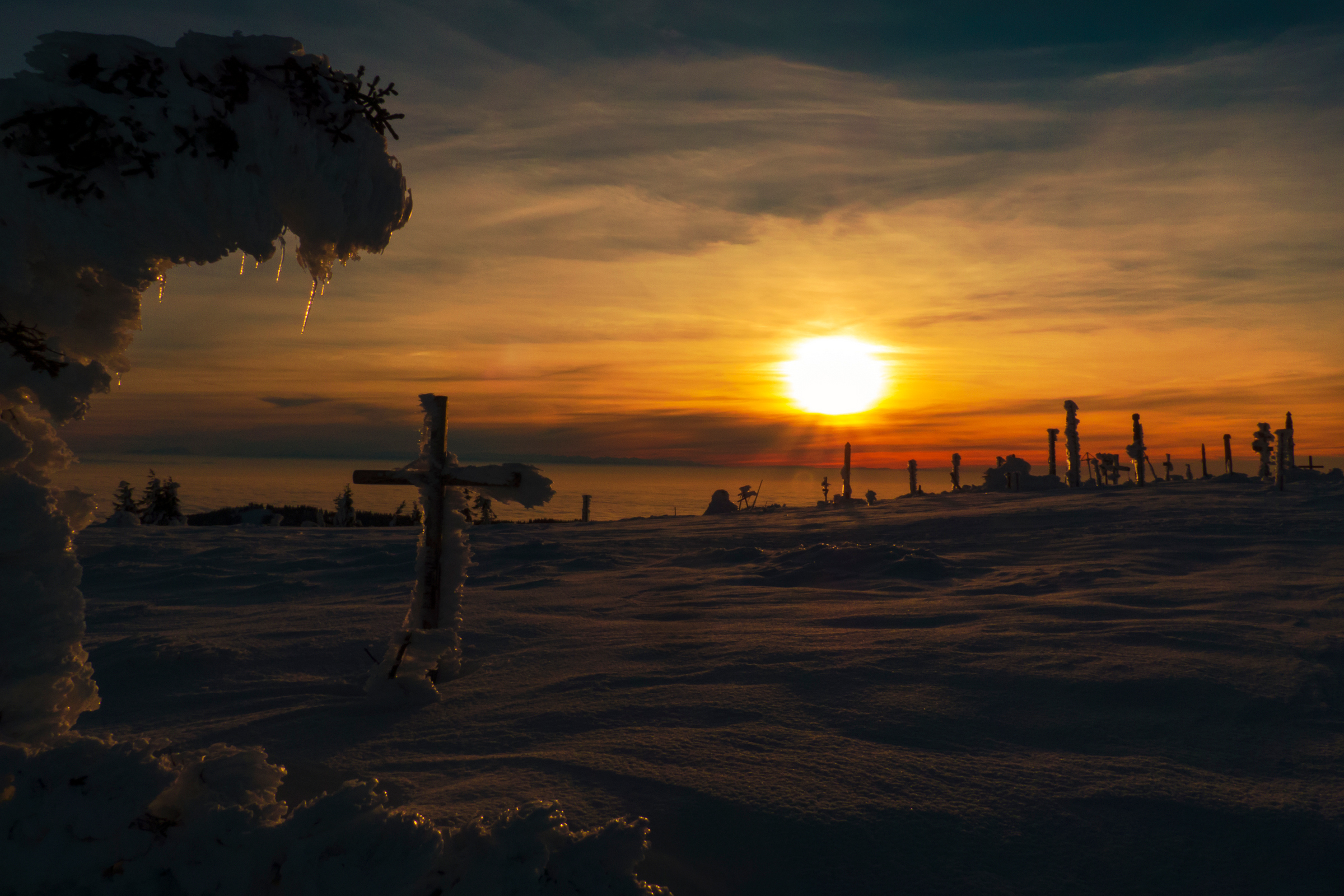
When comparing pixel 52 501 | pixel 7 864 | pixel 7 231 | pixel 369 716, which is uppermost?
pixel 7 231

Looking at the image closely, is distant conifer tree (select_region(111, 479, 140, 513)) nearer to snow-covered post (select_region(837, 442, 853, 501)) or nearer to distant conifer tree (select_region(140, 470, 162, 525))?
distant conifer tree (select_region(140, 470, 162, 525))

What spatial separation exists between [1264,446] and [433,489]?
1126 inches

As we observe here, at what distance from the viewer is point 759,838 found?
3.21 metres

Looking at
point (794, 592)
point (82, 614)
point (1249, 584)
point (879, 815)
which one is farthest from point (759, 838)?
point (1249, 584)

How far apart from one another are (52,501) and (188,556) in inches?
549

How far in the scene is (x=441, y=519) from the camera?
21.6 feet

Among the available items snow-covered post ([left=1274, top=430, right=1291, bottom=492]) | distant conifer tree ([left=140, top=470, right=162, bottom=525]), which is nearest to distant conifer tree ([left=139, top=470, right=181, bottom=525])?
distant conifer tree ([left=140, top=470, right=162, bottom=525])

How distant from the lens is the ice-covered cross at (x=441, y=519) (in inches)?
241

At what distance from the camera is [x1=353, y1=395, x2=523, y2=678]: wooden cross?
648 cm

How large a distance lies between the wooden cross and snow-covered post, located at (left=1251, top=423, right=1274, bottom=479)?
2750 centimetres

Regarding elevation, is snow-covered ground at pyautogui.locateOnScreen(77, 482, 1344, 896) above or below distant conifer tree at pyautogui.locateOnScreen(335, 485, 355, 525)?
below

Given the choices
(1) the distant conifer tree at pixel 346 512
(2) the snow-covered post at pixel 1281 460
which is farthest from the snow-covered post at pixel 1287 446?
(1) the distant conifer tree at pixel 346 512

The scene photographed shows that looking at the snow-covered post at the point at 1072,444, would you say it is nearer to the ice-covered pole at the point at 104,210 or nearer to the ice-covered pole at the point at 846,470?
the ice-covered pole at the point at 846,470

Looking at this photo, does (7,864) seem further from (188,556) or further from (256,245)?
(188,556)
